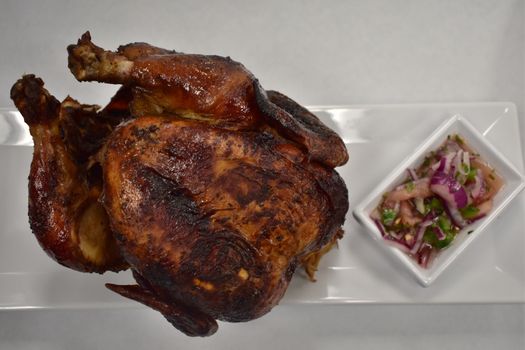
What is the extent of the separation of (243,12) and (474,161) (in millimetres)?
1019

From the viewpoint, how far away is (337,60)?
2.20 m

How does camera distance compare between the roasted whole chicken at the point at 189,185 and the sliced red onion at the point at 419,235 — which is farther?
the sliced red onion at the point at 419,235

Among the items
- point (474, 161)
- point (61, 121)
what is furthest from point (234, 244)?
point (474, 161)

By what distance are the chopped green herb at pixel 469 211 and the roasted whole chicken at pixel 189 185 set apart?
0.48m

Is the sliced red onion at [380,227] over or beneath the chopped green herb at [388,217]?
beneath

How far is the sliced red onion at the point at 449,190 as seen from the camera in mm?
1729

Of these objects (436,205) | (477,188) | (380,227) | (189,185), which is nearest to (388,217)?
(380,227)

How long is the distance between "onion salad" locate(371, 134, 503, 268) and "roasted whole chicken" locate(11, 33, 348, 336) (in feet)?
1.19

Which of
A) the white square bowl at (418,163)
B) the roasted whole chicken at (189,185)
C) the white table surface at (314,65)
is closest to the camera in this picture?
the roasted whole chicken at (189,185)

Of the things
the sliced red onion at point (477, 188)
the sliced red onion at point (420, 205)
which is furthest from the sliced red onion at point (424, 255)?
the sliced red onion at point (477, 188)

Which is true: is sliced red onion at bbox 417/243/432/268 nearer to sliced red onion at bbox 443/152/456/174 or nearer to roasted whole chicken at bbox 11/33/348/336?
sliced red onion at bbox 443/152/456/174

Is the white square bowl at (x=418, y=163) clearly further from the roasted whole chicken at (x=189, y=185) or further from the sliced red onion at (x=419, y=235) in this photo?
the roasted whole chicken at (x=189, y=185)

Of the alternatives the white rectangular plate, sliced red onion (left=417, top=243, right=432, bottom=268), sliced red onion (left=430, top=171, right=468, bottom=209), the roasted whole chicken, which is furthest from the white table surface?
the roasted whole chicken

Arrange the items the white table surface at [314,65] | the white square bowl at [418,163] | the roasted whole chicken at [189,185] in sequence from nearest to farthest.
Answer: the roasted whole chicken at [189,185] < the white square bowl at [418,163] < the white table surface at [314,65]
